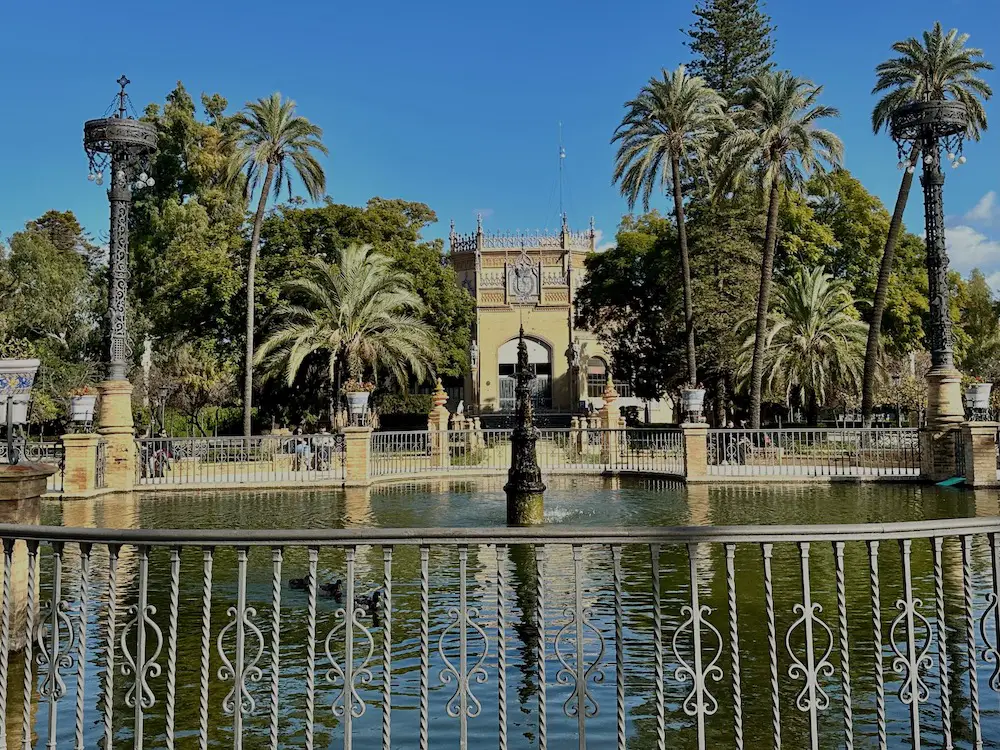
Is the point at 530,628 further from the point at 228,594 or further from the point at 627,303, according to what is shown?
the point at 627,303

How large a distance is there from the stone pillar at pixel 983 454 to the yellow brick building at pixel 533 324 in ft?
112

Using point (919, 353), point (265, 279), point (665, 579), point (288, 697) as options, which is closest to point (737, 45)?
point (919, 353)

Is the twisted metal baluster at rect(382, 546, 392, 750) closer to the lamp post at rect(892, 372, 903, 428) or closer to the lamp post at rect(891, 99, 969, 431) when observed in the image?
the lamp post at rect(891, 99, 969, 431)

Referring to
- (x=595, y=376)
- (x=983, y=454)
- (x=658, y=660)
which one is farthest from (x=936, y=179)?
(x=595, y=376)

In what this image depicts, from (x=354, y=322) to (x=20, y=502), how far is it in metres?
25.9

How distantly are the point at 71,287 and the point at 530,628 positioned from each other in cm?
3600

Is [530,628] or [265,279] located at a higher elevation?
[265,279]

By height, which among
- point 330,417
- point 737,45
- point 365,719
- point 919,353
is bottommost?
point 365,719

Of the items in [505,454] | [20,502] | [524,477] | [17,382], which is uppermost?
[17,382]

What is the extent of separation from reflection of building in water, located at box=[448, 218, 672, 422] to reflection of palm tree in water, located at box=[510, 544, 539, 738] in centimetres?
4169

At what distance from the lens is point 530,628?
688cm

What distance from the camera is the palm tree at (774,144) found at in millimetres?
25938

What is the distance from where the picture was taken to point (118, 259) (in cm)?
2023

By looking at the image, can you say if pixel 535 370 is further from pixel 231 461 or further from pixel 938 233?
pixel 938 233
